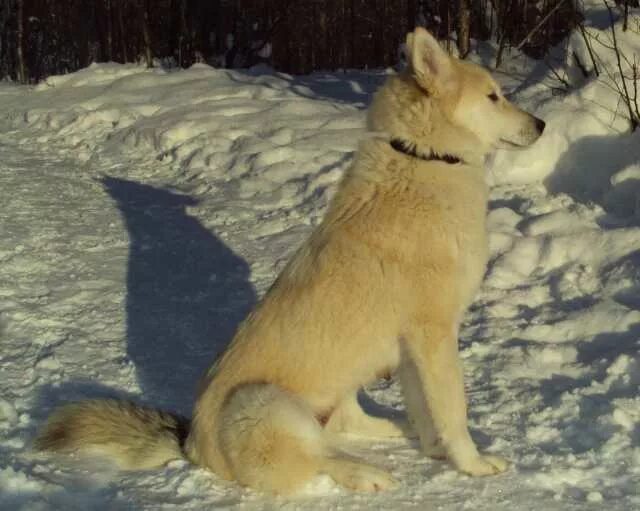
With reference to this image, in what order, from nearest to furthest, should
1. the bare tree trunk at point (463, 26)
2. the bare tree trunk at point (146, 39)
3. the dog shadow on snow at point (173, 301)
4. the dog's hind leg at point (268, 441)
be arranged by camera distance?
1. the dog's hind leg at point (268, 441)
2. the dog shadow on snow at point (173, 301)
3. the bare tree trunk at point (463, 26)
4. the bare tree trunk at point (146, 39)

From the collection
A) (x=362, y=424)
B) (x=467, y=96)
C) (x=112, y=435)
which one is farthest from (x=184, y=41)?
(x=112, y=435)

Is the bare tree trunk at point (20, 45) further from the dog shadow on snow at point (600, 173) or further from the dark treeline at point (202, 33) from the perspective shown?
the dog shadow on snow at point (600, 173)

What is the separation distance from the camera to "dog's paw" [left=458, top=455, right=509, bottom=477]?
3199 mm

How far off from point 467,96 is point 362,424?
4.73 feet

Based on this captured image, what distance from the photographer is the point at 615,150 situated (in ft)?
21.0

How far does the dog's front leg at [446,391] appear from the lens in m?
3.21

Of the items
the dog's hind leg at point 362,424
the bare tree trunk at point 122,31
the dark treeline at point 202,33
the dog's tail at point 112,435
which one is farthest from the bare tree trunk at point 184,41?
the dog's tail at point 112,435

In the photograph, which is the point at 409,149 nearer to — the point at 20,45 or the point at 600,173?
the point at 600,173

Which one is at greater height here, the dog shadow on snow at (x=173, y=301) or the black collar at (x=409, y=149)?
the black collar at (x=409, y=149)

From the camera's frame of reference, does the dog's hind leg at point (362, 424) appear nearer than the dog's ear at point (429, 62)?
No

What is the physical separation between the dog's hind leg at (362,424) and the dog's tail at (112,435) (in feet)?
2.19

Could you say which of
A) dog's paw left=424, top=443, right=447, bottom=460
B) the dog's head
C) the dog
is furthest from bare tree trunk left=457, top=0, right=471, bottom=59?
dog's paw left=424, top=443, right=447, bottom=460

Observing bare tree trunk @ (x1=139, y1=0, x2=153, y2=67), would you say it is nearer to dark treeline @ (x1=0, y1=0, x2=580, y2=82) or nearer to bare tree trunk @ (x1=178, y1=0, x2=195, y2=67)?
dark treeline @ (x1=0, y1=0, x2=580, y2=82)

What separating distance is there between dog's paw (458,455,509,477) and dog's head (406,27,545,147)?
53.2 inches
